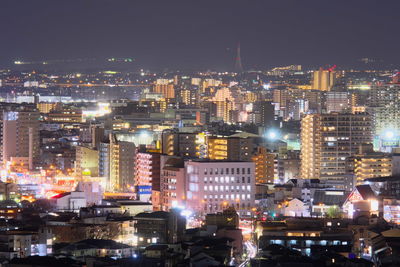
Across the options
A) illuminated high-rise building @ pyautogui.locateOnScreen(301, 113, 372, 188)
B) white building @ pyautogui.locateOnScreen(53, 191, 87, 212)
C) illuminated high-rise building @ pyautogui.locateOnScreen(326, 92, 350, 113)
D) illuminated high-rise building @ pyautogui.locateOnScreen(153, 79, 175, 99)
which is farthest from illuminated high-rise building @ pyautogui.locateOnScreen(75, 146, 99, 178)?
Result: illuminated high-rise building @ pyautogui.locateOnScreen(153, 79, 175, 99)

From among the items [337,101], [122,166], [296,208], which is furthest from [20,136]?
[337,101]

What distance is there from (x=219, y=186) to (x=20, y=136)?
69.0 feet

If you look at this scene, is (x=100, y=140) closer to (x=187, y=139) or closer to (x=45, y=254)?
(x=187, y=139)

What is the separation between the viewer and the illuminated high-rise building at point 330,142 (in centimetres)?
5384

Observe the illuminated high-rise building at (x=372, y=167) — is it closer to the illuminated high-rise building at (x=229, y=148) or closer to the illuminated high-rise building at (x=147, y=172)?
the illuminated high-rise building at (x=229, y=148)

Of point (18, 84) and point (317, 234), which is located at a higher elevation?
point (18, 84)

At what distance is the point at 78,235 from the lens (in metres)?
31.4

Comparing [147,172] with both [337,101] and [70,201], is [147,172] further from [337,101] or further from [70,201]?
[337,101]

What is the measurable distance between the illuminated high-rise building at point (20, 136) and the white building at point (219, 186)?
18.8 metres

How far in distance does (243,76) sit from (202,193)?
3275 inches

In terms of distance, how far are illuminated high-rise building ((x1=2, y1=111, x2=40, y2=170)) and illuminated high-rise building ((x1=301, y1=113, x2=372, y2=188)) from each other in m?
12.3

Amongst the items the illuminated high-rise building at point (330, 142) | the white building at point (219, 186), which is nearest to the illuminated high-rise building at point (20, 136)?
the illuminated high-rise building at point (330, 142)

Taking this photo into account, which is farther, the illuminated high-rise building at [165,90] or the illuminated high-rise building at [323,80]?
the illuminated high-rise building at [165,90]

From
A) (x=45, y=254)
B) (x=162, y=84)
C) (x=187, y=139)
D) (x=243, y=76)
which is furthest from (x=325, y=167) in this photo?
(x=243, y=76)
